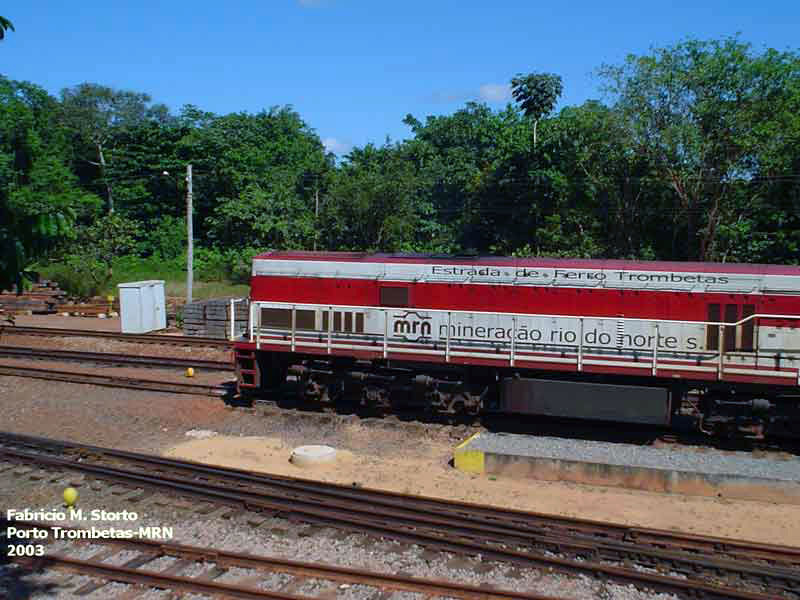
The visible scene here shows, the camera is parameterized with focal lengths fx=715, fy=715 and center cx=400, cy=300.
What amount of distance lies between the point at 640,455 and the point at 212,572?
7.20m

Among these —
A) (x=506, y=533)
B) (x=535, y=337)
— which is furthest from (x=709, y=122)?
(x=506, y=533)

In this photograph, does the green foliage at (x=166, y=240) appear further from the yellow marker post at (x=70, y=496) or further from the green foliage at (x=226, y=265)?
the yellow marker post at (x=70, y=496)

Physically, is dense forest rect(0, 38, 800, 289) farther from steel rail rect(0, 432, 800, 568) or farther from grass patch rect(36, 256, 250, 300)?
steel rail rect(0, 432, 800, 568)

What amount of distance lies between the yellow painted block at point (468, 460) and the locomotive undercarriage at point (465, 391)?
7.41 feet

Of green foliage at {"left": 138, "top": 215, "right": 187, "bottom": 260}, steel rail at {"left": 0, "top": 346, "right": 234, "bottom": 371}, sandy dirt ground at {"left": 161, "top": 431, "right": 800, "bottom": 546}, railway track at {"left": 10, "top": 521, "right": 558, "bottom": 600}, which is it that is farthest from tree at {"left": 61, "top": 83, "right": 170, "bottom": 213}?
railway track at {"left": 10, "top": 521, "right": 558, "bottom": 600}

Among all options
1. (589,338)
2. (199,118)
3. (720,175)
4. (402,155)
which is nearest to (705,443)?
(589,338)

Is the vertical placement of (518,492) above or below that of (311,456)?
below

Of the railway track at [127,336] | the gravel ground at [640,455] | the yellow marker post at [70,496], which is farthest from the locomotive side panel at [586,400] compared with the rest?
the railway track at [127,336]

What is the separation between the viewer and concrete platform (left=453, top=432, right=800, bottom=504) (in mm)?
10594

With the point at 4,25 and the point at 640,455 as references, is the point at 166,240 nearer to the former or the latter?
the point at 640,455

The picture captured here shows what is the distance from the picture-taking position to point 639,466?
11.0 meters

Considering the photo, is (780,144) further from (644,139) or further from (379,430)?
(379,430)

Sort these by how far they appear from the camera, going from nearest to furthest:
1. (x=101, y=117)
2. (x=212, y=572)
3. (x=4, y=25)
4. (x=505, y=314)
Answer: (x=4, y=25) < (x=212, y=572) < (x=505, y=314) < (x=101, y=117)

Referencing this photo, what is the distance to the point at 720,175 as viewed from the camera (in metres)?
27.9
